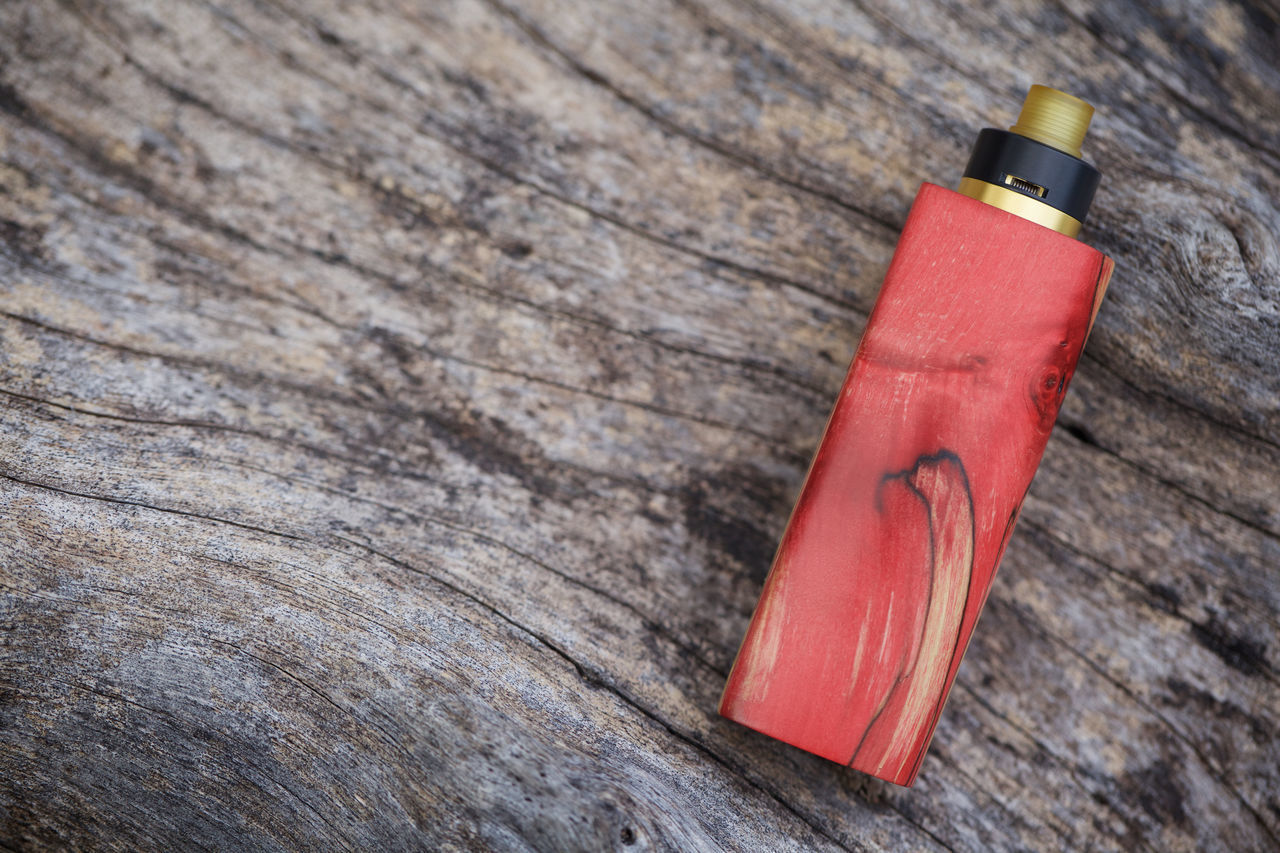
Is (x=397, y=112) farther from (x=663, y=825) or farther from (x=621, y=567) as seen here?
(x=663, y=825)

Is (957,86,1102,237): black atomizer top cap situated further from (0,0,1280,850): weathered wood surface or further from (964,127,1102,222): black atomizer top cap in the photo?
(0,0,1280,850): weathered wood surface

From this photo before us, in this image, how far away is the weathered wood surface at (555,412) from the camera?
0.95 m

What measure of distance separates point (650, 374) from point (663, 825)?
Result: 0.58m

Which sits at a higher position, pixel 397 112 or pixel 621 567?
pixel 397 112

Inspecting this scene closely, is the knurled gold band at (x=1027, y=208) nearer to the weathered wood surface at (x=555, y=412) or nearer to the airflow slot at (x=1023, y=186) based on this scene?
the airflow slot at (x=1023, y=186)

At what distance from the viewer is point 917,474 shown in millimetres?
874

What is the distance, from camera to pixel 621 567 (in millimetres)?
1074

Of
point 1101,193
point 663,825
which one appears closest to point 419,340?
point 663,825

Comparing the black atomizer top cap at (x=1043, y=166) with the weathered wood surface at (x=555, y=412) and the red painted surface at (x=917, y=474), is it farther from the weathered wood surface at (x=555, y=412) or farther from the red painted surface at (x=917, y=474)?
the weathered wood surface at (x=555, y=412)

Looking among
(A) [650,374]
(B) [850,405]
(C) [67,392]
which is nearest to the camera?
(B) [850,405]

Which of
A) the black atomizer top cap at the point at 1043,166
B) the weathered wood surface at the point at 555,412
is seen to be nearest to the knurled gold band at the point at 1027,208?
the black atomizer top cap at the point at 1043,166

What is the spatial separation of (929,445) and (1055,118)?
0.39 m

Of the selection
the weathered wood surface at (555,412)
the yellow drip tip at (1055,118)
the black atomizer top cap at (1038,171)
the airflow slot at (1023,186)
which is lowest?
the weathered wood surface at (555,412)

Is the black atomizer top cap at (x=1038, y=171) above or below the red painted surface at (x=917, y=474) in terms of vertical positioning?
above
